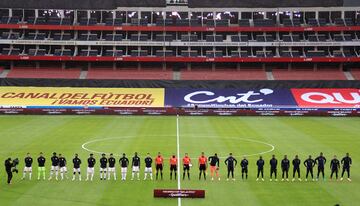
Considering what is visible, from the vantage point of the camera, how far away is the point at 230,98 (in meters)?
70.7

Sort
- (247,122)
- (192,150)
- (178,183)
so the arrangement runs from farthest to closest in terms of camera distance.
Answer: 1. (247,122)
2. (192,150)
3. (178,183)

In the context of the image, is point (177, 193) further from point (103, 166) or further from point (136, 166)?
point (103, 166)

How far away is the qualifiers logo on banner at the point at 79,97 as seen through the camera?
67.2 metres

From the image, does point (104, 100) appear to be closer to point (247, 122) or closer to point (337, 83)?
point (247, 122)

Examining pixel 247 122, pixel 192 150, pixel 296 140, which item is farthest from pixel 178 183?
pixel 247 122

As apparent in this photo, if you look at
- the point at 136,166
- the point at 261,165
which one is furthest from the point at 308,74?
the point at 136,166

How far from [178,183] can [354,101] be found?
49552 mm

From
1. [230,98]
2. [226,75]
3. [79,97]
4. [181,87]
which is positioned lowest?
[230,98]

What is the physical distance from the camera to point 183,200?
22.5m

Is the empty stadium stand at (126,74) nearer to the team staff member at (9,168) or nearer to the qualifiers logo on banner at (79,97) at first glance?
the qualifiers logo on banner at (79,97)

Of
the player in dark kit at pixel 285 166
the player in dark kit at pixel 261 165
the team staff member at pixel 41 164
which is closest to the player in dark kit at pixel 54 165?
the team staff member at pixel 41 164

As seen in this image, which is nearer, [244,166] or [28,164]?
[28,164]

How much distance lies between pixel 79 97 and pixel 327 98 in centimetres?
3525

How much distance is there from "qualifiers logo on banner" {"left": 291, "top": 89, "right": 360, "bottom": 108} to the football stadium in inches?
11.0
